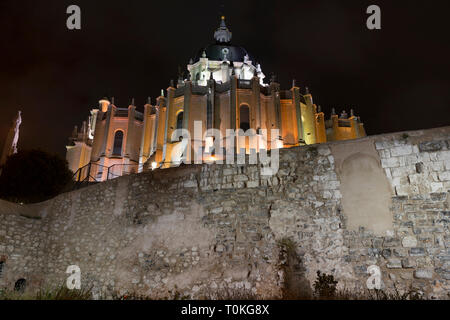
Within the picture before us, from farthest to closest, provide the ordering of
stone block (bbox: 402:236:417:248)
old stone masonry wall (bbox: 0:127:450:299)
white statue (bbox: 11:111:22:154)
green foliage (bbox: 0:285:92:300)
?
white statue (bbox: 11:111:22:154) → green foliage (bbox: 0:285:92:300) → old stone masonry wall (bbox: 0:127:450:299) → stone block (bbox: 402:236:417:248)

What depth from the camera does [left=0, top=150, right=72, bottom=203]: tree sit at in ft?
53.2

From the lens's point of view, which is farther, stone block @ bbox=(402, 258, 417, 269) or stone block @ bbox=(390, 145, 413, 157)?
stone block @ bbox=(390, 145, 413, 157)

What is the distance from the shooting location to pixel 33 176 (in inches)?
663

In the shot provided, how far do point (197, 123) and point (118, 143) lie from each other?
1096cm


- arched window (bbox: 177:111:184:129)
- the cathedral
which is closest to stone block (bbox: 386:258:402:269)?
the cathedral

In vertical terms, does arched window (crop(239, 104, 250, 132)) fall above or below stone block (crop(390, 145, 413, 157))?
above

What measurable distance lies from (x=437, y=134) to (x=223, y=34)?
52973mm

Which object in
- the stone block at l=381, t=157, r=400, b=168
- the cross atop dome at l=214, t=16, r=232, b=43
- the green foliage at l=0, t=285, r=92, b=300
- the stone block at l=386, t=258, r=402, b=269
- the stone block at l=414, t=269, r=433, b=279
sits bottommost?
the green foliage at l=0, t=285, r=92, b=300

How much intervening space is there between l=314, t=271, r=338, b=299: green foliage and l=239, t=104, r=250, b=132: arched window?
27.4 m

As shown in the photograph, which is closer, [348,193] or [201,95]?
[348,193]

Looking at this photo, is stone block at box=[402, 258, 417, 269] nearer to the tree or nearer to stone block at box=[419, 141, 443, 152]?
stone block at box=[419, 141, 443, 152]

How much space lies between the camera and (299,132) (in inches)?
1345
